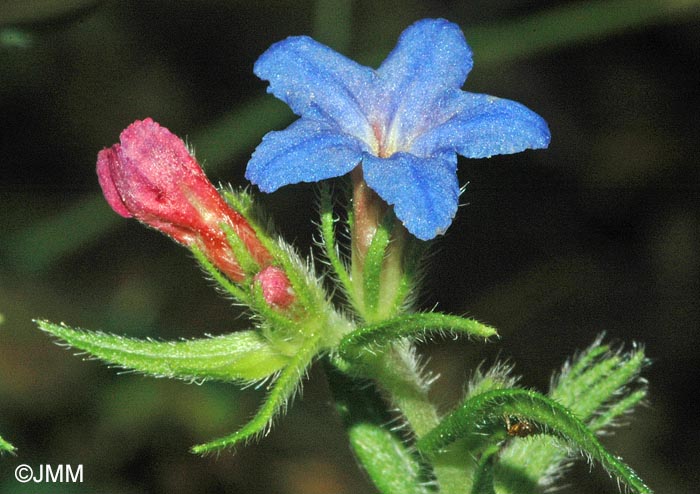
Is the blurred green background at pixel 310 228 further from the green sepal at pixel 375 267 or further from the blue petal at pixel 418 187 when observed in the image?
the blue petal at pixel 418 187

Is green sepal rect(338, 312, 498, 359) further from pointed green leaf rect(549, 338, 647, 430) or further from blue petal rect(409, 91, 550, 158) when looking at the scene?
pointed green leaf rect(549, 338, 647, 430)

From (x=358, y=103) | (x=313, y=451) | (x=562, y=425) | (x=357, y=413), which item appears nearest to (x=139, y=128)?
(x=358, y=103)

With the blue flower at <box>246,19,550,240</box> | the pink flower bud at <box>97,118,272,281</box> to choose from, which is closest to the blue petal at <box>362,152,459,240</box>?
the blue flower at <box>246,19,550,240</box>

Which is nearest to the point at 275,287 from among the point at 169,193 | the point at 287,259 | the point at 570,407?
the point at 287,259

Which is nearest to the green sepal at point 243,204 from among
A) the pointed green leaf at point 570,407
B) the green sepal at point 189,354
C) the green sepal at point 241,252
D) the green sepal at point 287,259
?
the green sepal at point 287,259

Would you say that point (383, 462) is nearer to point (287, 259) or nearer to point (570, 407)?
point (570, 407)

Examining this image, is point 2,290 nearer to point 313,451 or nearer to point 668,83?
point 313,451

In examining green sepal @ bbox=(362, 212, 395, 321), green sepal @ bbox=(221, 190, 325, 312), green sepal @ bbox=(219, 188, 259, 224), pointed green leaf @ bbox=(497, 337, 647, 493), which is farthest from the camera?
pointed green leaf @ bbox=(497, 337, 647, 493)
